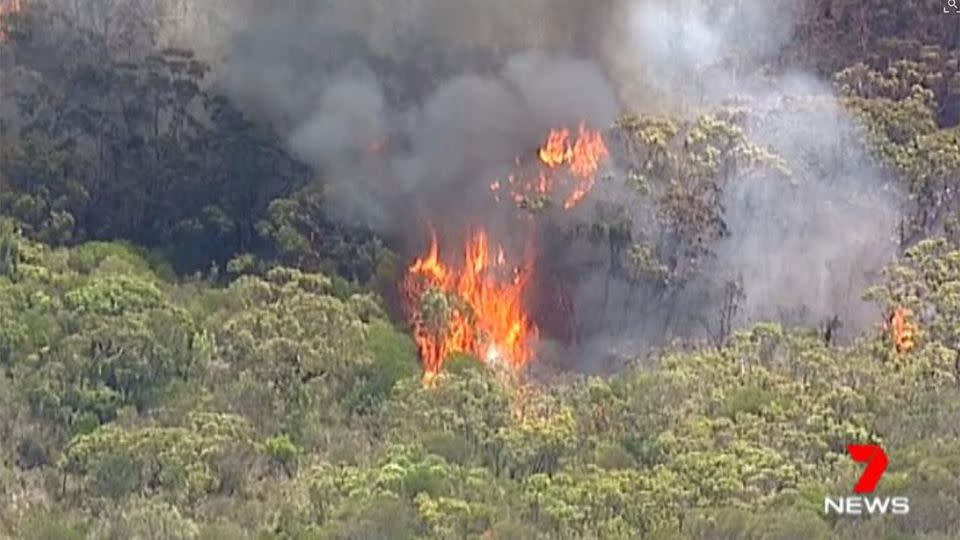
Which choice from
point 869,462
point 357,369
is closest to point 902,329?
point 869,462

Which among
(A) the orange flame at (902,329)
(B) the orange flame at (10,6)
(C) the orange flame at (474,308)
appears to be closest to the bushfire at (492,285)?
(C) the orange flame at (474,308)

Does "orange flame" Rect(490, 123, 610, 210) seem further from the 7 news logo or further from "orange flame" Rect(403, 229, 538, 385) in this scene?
the 7 news logo

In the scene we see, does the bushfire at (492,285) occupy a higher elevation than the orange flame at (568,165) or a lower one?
lower

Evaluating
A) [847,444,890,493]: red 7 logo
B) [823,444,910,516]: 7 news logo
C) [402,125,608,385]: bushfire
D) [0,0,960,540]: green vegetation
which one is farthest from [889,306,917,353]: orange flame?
[402,125,608,385]: bushfire

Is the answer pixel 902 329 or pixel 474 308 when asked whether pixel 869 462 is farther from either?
pixel 474 308

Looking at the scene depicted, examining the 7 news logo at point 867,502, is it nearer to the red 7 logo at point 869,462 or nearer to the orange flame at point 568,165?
the red 7 logo at point 869,462

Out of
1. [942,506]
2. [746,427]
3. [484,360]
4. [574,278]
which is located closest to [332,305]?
[484,360]
